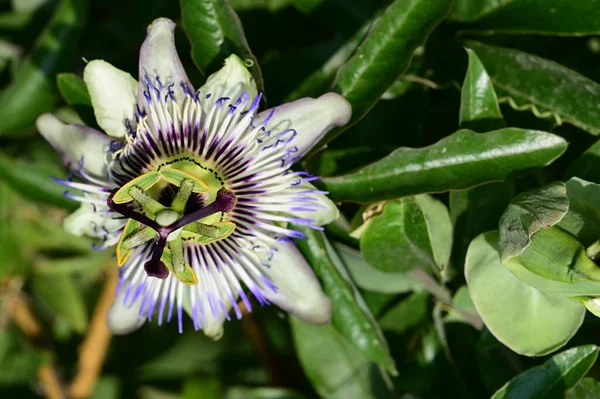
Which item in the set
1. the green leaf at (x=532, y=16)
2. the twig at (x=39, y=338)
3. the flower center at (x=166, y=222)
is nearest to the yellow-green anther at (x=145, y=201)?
the flower center at (x=166, y=222)

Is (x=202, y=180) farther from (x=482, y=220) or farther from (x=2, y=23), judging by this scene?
(x=2, y=23)

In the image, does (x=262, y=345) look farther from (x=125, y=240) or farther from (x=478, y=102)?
(x=478, y=102)

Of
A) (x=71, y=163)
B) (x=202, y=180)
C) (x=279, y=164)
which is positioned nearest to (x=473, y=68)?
(x=279, y=164)

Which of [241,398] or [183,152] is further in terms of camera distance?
[241,398]

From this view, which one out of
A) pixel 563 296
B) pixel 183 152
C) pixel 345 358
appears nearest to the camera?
pixel 563 296

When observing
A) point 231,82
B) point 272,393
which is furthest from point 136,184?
point 272,393

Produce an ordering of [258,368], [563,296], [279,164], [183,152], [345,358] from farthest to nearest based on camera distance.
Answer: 1. [258,368]
2. [345,358]
3. [183,152]
4. [279,164]
5. [563,296]

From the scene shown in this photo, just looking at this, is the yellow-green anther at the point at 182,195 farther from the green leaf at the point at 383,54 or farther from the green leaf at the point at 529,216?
the green leaf at the point at 529,216
